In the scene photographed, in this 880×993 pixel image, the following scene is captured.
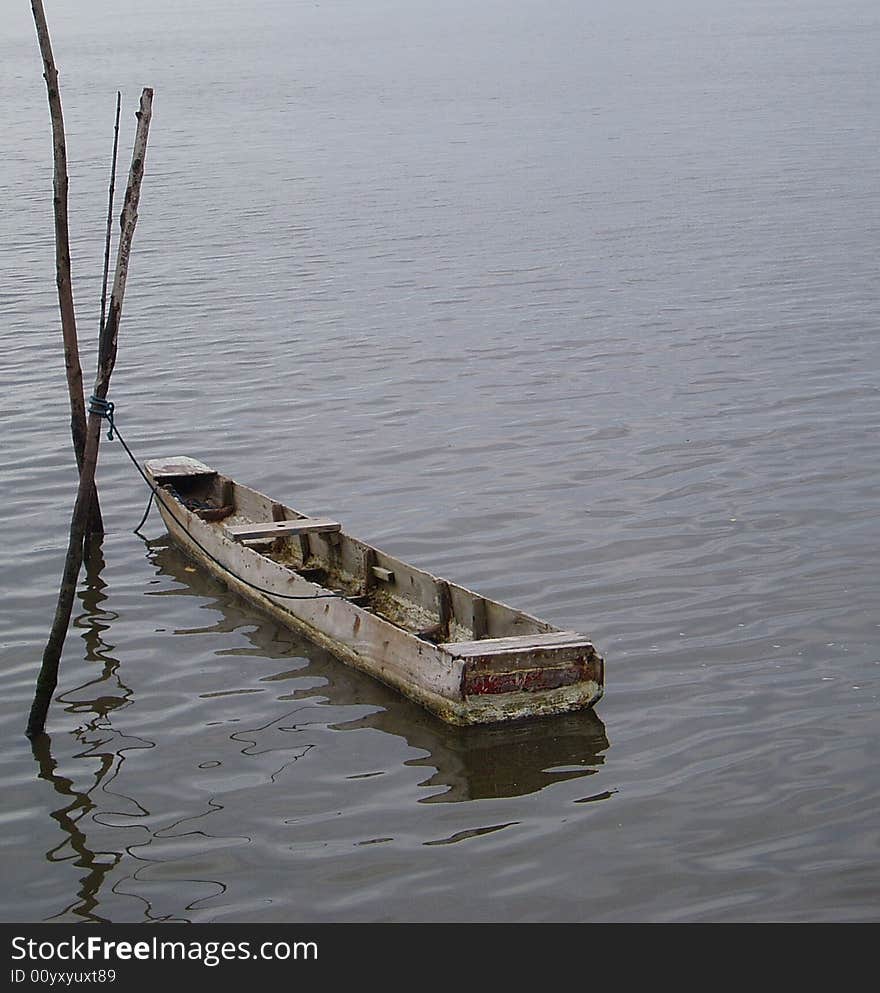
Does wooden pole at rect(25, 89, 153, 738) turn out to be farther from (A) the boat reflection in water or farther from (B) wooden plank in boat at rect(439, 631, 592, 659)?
(B) wooden plank in boat at rect(439, 631, 592, 659)

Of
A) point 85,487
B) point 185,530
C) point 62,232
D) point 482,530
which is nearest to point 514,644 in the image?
point 85,487

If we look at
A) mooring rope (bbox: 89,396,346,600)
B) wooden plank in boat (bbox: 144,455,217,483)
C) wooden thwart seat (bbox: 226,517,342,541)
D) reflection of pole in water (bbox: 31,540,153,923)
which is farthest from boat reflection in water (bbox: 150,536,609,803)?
wooden plank in boat (bbox: 144,455,217,483)

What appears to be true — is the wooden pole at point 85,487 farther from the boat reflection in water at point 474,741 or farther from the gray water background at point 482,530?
the boat reflection in water at point 474,741

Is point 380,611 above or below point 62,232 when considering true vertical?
below

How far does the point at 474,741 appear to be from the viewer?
8.82m

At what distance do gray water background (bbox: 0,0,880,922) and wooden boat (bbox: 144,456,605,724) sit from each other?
0.73 feet

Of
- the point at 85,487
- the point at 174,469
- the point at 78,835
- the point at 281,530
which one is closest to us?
the point at 78,835

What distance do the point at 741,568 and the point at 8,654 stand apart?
560 cm

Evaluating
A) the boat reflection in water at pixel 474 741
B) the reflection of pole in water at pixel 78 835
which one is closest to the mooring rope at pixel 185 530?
the boat reflection in water at pixel 474 741

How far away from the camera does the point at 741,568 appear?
11406mm

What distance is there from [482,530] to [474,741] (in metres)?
3.98

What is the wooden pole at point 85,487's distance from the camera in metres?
9.12

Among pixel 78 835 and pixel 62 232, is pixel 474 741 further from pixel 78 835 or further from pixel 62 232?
pixel 62 232
